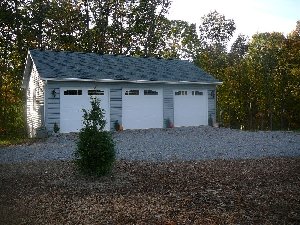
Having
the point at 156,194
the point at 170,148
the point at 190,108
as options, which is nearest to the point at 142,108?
the point at 190,108

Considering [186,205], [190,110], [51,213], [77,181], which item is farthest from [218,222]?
[190,110]

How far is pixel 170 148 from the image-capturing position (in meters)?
14.1

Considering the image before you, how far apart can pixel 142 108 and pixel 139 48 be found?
1658cm

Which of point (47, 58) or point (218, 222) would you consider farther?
point (47, 58)

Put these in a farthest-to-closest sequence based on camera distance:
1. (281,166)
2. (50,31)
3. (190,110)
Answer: (50,31)
(190,110)
(281,166)

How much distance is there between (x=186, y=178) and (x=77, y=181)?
2692 mm

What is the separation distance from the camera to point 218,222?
5.61m

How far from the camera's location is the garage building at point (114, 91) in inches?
755

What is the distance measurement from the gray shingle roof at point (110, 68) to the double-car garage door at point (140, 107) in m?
0.83

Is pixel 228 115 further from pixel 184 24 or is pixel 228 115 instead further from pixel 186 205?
pixel 186 205

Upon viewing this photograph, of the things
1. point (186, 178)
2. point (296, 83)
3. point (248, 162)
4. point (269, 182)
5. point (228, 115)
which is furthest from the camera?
point (228, 115)

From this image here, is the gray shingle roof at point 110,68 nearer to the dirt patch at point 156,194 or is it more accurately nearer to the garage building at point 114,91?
the garage building at point 114,91

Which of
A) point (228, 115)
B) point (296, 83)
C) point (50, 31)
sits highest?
point (50, 31)

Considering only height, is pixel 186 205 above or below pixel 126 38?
below
